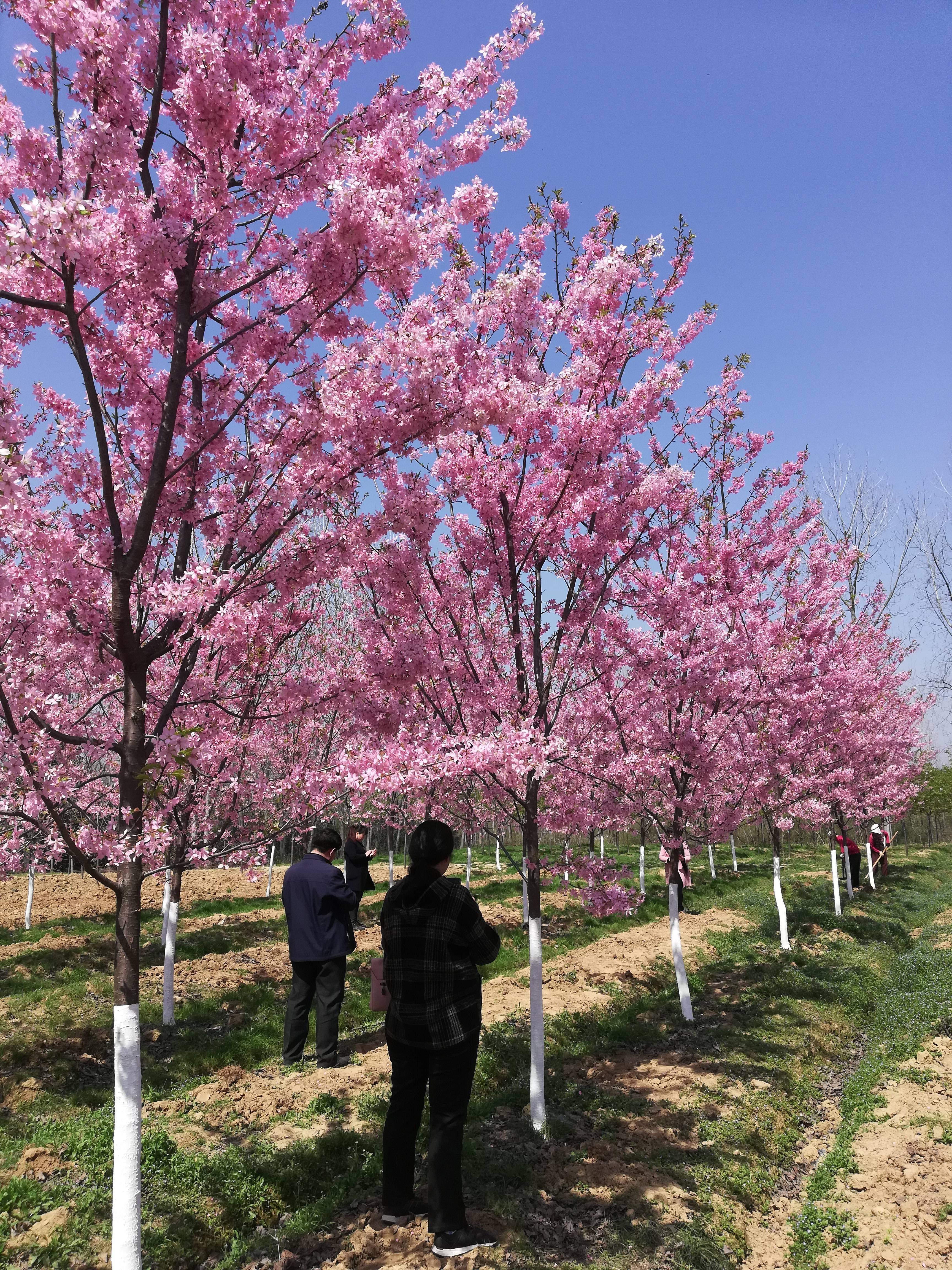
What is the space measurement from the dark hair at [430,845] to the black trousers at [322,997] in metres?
3.38

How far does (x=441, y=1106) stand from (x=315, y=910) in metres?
3.12

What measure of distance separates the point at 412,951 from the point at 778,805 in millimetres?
8845

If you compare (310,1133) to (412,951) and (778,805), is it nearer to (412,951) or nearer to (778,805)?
(412,951)

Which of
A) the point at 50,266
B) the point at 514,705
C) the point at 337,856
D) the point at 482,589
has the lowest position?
the point at 337,856

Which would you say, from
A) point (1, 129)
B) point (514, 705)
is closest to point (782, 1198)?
point (514, 705)

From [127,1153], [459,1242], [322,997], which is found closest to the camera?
[127,1153]

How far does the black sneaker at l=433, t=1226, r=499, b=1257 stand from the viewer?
3.57m

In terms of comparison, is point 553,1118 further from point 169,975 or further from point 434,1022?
point 169,975

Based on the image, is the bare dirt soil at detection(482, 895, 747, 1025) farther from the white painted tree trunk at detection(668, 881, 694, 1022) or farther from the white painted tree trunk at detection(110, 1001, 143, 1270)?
the white painted tree trunk at detection(110, 1001, 143, 1270)

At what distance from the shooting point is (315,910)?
652cm

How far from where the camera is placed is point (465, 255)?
5715mm

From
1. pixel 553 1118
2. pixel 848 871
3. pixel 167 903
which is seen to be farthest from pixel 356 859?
pixel 848 871

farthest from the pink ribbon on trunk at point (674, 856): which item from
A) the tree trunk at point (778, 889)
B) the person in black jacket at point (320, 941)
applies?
the person in black jacket at point (320, 941)

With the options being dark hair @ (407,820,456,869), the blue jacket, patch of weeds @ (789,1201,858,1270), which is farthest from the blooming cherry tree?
patch of weeds @ (789,1201,858,1270)
